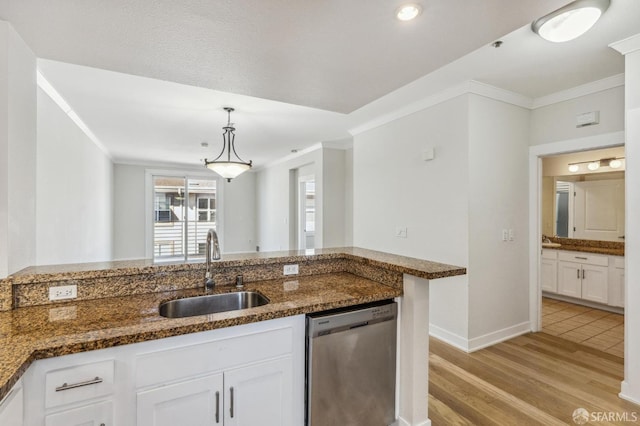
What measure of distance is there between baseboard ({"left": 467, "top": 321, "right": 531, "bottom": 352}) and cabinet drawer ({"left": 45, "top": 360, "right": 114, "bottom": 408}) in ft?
9.79

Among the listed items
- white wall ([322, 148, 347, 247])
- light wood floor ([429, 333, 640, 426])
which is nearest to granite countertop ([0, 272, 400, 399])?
light wood floor ([429, 333, 640, 426])

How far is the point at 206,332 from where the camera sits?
138 centimetres

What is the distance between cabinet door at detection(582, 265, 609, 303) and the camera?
4.12 metres

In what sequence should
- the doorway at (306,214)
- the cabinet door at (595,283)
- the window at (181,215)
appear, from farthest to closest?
the window at (181,215), the doorway at (306,214), the cabinet door at (595,283)

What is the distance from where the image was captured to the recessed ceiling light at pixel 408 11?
4.47ft

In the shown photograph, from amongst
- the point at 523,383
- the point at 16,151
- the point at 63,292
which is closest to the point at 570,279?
the point at 523,383

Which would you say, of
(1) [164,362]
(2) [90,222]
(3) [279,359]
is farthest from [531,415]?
(2) [90,222]

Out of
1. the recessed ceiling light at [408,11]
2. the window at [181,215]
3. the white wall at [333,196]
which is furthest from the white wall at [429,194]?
the window at [181,215]

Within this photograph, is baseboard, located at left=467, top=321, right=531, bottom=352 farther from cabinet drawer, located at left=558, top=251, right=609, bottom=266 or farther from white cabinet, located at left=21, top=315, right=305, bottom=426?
white cabinet, located at left=21, top=315, right=305, bottom=426

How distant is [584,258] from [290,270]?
4458 mm

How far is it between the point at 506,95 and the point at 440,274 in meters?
2.52

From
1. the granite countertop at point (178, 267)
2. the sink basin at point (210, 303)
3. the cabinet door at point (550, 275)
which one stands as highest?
the granite countertop at point (178, 267)

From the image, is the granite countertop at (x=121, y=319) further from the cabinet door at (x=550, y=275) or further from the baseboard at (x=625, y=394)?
the cabinet door at (x=550, y=275)

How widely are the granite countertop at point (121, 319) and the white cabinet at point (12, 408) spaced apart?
0.09 metres
